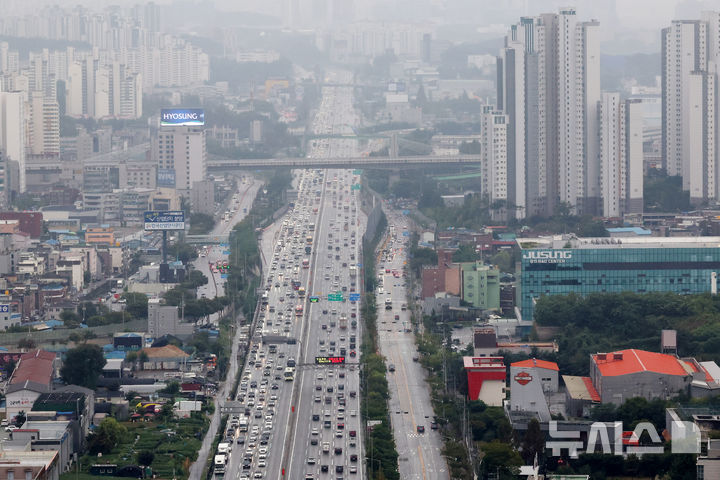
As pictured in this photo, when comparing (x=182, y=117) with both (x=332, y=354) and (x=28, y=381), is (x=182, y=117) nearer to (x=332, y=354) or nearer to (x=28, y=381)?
(x=332, y=354)

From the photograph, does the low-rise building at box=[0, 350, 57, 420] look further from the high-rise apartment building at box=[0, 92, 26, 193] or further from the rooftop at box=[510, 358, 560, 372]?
the high-rise apartment building at box=[0, 92, 26, 193]

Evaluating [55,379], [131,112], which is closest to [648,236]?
[55,379]

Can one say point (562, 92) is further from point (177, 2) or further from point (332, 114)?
point (177, 2)

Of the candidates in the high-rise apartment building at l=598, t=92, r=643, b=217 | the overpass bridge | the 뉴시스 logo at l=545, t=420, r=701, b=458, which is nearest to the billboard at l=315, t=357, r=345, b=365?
the 뉴시스 logo at l=545, t=420, r=701, b=458

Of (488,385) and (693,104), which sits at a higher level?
(693,104)

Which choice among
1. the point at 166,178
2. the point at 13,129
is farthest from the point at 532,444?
the point at 13,129

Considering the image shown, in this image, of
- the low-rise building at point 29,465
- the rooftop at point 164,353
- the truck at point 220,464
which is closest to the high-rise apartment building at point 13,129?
the rooftop at point 164,353
